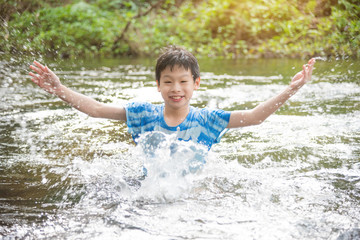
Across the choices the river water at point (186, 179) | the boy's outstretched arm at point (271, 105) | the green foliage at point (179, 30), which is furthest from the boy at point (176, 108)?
the green foliage at point (179, 30)

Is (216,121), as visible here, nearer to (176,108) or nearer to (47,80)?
(176,108)

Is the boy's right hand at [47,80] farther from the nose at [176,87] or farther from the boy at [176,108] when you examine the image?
the nose at [176,87]

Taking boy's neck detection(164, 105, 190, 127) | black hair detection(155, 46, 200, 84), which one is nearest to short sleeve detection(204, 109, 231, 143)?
boy's neck detection(164, 105, 190, 127)

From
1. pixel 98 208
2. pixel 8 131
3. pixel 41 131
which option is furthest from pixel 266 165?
pixel 8 131

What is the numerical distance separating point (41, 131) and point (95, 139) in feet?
2.29

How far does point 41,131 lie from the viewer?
168 inches

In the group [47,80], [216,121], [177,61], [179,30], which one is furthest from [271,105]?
[179,30]

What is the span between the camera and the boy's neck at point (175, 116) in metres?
2.91

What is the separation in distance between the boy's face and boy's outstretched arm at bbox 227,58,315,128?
0.39 m

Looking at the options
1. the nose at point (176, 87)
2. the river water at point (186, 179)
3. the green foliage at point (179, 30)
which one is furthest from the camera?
the green foliage at point (179, 30)

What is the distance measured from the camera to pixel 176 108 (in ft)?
9.49

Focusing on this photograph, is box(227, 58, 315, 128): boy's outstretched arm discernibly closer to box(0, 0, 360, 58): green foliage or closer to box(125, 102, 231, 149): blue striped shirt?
box(125, 102, 231, 149): blue striped shirt

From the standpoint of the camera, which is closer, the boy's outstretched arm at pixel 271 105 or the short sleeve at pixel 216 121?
the boy's outstretched arm at pixel 271 105

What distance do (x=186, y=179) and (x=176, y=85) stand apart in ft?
2.23
